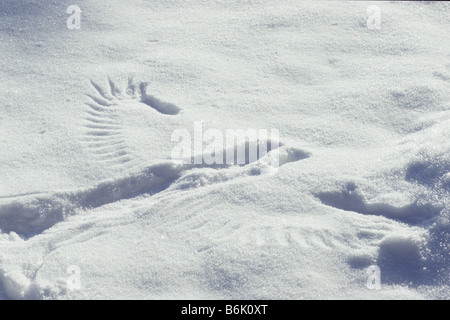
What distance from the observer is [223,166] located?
192 cm

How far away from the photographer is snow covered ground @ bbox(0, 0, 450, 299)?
155 centimetres

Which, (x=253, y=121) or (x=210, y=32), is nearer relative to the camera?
(x=253, y=121)

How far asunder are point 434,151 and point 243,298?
0.84m

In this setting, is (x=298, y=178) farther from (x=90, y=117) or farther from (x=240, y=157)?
(x=90, y=117)

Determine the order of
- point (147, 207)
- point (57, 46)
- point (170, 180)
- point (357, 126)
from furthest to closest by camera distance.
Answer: point (57, 46)
point (357, 126)
point (170, 180)
point (147, 207)

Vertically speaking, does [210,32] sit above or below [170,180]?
above

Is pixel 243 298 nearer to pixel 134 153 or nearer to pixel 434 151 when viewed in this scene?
pixel 134 153

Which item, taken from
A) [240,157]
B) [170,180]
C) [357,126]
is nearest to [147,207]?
[170,180]

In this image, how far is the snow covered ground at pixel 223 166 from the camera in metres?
1.55

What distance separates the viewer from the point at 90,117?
83.9 inches
